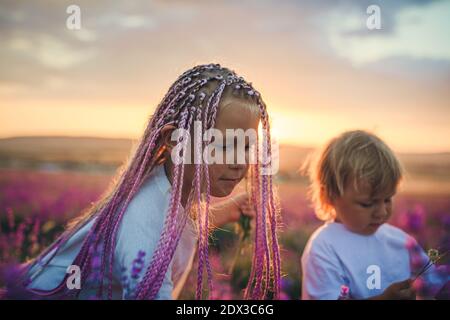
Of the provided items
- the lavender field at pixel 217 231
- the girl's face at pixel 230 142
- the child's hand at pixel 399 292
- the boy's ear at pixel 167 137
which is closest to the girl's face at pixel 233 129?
the girl's face at pixel 230 142

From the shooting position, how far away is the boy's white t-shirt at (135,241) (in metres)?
1.90

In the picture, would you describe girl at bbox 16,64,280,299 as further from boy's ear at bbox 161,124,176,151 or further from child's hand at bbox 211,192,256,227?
child's hand at bbox 211,192,256,227

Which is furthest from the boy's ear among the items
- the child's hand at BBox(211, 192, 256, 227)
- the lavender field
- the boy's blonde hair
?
the boy's blonde hair

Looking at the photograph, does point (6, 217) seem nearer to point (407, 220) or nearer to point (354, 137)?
point (354, 137)

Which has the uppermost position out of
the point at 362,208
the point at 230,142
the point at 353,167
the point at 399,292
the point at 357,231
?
the point at 230,142

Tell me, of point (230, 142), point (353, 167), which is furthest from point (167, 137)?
point (353, 167)

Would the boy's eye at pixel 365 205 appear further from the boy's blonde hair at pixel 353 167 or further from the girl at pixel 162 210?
the girl at pixel 162 210

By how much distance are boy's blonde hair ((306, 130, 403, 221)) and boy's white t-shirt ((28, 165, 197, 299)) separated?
80 cm

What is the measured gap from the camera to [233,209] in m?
2.72

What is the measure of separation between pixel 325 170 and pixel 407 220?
864mm

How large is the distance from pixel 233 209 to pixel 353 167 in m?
0.62

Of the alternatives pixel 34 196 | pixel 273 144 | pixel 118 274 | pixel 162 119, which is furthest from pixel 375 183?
pixel 34 196

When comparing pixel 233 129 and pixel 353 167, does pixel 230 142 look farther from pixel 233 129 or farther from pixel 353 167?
pixel 353 167

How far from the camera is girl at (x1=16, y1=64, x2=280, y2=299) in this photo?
75.7 inches
